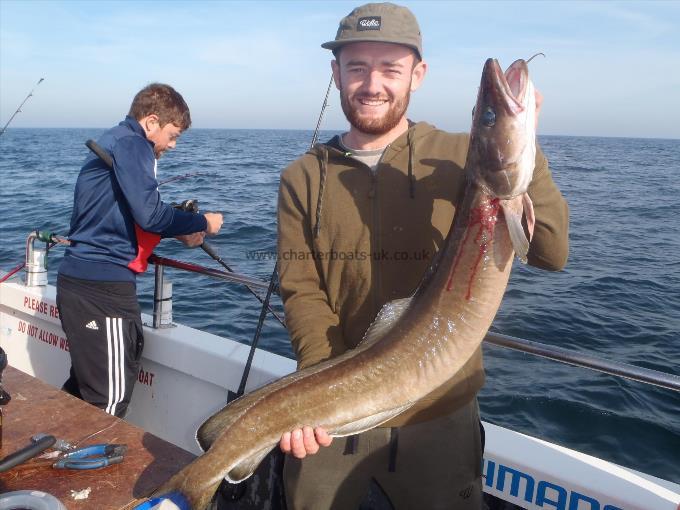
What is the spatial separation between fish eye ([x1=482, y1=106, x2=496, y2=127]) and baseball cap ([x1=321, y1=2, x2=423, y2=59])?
54 cm

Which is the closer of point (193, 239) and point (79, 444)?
point (79, 444)

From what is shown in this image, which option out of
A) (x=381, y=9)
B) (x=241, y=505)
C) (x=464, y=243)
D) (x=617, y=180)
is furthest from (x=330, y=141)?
(x=617, y=180)

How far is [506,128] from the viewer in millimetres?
2391

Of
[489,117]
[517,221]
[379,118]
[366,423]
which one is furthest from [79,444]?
[489,117]

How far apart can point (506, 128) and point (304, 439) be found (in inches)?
63.7

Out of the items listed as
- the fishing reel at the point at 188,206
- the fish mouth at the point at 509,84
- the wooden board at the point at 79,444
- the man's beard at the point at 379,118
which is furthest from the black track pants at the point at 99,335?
the fish mouth at the point at 509,84

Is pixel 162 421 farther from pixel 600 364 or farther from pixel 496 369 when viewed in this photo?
pixel 496 369

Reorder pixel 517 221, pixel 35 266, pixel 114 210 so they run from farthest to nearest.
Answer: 1. pixel 35 266
2. pixel 114 210
3. pixel 517 221

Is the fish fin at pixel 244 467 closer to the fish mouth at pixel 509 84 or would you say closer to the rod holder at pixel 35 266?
the fish mouth at pixel 509 84

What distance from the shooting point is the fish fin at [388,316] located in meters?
2.58

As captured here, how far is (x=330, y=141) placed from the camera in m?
2.97

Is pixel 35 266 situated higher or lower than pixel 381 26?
lower

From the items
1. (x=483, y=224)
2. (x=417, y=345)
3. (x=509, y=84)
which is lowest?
(x=417, y=345)

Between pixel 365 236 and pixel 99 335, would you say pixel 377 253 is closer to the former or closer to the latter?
pixel 365 236
